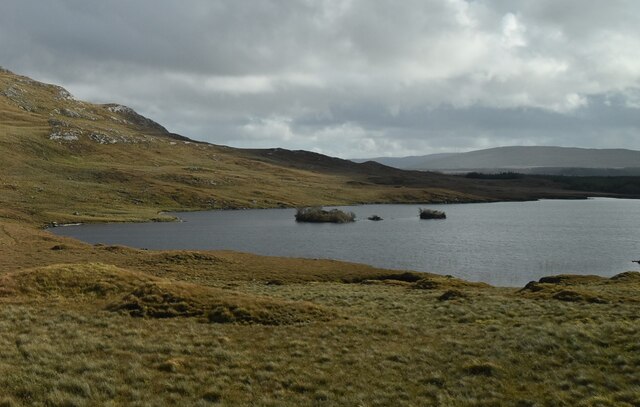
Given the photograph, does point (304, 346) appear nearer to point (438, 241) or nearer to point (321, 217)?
point (438, 241)

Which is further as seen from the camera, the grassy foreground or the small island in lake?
the small island in lake

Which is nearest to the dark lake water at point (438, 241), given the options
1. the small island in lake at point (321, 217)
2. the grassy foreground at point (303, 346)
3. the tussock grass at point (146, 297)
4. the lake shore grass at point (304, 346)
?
the small island in lake at point (321, 217)

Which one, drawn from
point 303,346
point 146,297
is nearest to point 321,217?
point 146,297

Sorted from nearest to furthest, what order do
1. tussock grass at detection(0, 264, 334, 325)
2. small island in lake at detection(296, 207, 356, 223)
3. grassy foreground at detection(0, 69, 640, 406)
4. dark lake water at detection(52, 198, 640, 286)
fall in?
grassy foreground at detection(0, 69, 640, 406), tussock grass at detection(0, 264, 334, 325), dark lake water at detection(52, 198, 640, 286), small island in lake at detection(296, 207, 356, 223)

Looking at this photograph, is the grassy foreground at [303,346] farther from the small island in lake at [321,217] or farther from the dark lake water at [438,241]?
the small island in lake at [321,217]

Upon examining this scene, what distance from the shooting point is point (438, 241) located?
132 metres

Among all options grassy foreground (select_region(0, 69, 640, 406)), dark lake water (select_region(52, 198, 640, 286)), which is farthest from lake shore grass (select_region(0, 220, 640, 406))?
dark lake water (select_region(52, 198, 640, 286))

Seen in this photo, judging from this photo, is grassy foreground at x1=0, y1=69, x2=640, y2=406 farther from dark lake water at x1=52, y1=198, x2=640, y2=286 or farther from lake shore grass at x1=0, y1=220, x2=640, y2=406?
dark lake water at x1=52, y1=198, x2=640, y2=286

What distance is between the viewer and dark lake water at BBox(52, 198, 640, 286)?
96.7m

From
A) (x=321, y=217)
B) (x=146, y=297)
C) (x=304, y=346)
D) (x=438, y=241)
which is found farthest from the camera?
(x=321, y=217)

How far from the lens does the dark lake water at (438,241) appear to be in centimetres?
9669

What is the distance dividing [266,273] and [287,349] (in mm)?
49711

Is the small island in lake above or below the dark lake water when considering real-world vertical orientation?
above

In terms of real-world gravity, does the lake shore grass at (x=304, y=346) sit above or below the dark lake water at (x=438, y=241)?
above
